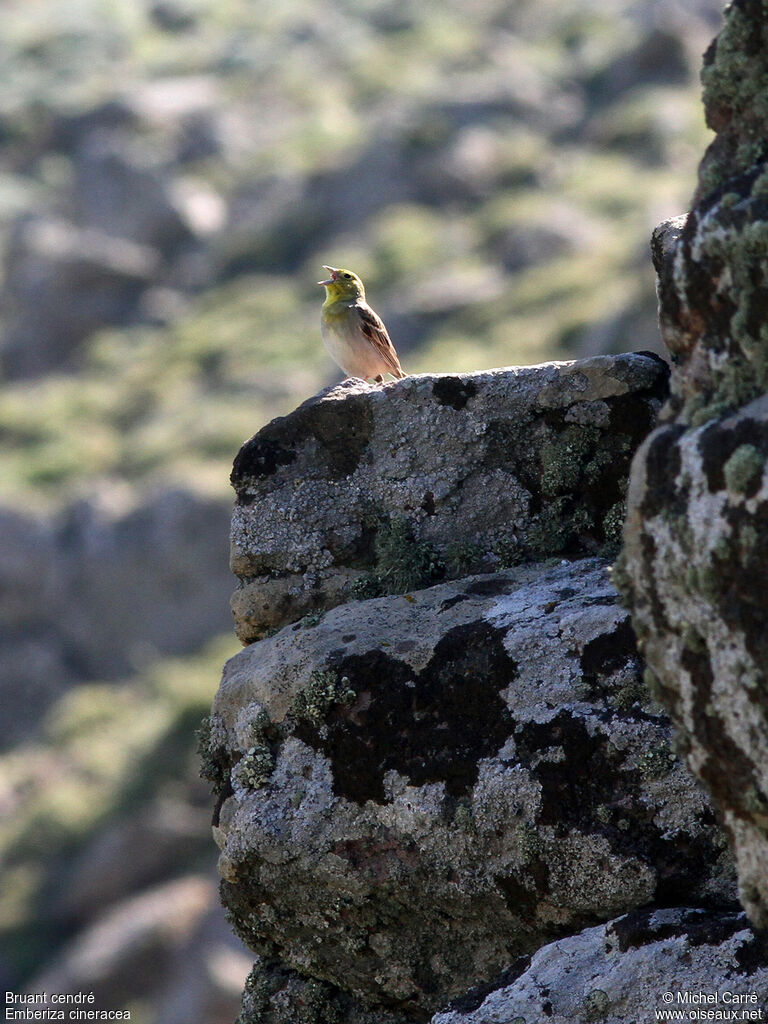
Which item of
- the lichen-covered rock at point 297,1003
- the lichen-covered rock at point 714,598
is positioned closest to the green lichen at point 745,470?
the lichen-covered rock at point 714,598

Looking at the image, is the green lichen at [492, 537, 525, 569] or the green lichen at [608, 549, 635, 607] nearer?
the green lichen at [608, 549, 635, 607]

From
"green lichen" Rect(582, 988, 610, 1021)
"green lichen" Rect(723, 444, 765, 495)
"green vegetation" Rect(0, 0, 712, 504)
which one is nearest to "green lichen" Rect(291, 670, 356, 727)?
"green lichen" Rect(582, 988, 610, 1021)

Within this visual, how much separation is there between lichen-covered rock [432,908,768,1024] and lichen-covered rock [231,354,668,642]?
220 centimetres

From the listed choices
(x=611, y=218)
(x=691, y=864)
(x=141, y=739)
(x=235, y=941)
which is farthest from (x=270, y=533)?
(x=611, y=218)

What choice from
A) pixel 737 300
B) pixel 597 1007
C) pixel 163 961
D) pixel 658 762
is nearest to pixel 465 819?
pixel 658 762

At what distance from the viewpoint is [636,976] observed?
212 inches

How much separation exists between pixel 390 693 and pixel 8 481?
33.3m

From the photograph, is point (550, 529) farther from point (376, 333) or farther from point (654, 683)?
point (376, 333)

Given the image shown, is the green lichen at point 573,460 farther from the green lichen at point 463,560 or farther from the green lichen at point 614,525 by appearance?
the green lichen at point 463,560

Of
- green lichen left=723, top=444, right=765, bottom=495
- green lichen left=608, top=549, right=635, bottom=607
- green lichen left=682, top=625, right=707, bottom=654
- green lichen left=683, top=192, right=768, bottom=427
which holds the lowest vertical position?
green lichen left=682, top=625, right=707, bottom=654

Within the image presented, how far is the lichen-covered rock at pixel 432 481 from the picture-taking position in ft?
23.9

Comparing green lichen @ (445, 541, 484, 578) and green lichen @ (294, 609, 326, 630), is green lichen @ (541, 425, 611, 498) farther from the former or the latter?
green lichen @ (294, 609, 326, 630)

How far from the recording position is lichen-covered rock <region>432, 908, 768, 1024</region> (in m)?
5.16

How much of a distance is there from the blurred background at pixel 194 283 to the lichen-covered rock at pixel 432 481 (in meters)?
13.7
